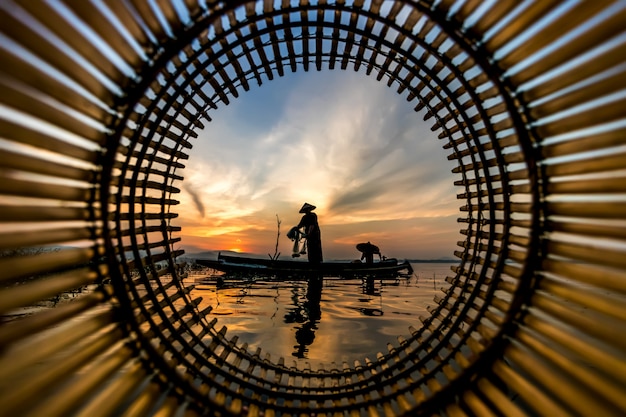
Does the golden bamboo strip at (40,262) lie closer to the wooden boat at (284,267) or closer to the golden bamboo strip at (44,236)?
the golden bamboo strip at (44,236)

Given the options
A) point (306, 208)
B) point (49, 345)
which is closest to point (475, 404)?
point (49, 345)

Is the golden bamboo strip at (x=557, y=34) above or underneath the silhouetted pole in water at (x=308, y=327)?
above

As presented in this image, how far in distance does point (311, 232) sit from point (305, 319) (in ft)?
38.2

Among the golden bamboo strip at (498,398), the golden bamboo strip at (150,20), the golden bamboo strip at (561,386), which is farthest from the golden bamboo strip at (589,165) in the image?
the golden bamboo strip at (150,20)

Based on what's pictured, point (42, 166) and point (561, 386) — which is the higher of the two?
point (42, 166)

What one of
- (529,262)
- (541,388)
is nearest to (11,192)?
(529,262)

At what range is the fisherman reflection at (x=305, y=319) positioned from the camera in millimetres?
6883

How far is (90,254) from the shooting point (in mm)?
2311

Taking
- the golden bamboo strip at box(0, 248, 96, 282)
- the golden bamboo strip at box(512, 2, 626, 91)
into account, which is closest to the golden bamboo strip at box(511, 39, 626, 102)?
the golden bamboo strip at box(512, 2, 626, 91)

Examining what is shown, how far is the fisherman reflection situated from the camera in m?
6.88

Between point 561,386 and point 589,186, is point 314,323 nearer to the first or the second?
point 561,386

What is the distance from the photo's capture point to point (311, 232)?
69.0 feet

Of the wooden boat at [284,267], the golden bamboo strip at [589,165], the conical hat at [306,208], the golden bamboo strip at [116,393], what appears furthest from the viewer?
the wooden boat at [284,267]

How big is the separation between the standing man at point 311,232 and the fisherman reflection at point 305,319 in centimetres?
652
